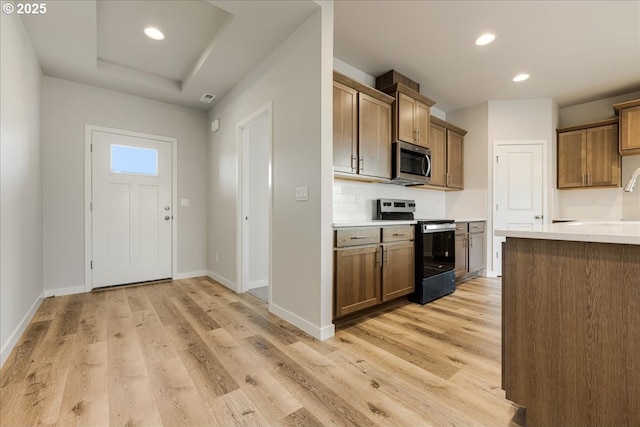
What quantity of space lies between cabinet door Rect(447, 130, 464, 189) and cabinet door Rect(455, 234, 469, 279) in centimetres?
93

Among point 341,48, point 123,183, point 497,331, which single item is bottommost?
point 497,331

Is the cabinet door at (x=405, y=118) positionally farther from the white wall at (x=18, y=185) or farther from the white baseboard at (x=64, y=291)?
the white baseboard at (x=64, y=291)

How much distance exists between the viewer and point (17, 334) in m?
2.12

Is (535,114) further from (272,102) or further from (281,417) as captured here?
(281,417)

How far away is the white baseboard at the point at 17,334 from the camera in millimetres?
1816

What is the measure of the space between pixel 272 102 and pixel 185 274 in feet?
9.40

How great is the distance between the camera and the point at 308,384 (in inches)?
62.6

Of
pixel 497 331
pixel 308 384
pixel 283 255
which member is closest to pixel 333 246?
pixel 283 255

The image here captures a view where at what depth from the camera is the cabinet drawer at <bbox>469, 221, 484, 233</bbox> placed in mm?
4062

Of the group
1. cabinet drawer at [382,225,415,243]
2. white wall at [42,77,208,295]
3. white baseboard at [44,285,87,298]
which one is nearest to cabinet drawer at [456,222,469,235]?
cabinet drawer at [382,225,415,243]

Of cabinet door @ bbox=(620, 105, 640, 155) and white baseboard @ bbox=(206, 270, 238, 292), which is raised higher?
cabinet door @ bbox=(620, 105, 640, 155)

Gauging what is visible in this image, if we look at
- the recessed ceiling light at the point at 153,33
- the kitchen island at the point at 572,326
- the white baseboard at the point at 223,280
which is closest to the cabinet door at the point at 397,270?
the kitchen island at the point at 572,326

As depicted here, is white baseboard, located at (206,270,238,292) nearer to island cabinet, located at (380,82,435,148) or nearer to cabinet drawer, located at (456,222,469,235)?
island cabinet, located at (380,82,435,148)

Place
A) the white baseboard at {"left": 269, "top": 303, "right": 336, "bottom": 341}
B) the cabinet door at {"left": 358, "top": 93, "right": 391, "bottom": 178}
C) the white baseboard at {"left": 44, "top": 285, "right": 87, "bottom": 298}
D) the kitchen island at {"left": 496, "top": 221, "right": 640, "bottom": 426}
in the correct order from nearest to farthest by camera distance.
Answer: the kitchen island at {"left": 496, "top": 221, "right": 640, "bottom": 426} < the white baseboard at {"left": 269, "top": 303, "right": 336, "bottom": 341} < the cabinet door at {"left": 358, "top": 93, "right": 391, "bottom": 178} < the white baseboard at {"left": 44, "top": 285, "right": 87, "bottom": 298}
